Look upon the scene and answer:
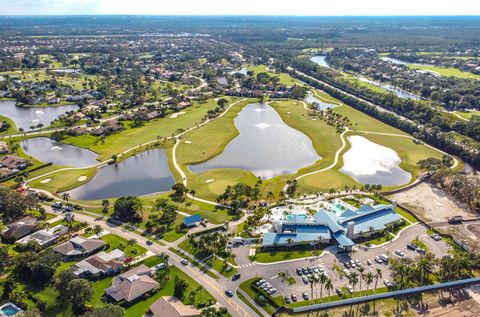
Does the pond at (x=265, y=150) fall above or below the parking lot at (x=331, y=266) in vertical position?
above

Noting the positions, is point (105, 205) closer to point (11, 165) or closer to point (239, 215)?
point (239, 215)

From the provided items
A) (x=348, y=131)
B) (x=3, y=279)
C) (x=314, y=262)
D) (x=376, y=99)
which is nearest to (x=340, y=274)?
(x=314, y=262)

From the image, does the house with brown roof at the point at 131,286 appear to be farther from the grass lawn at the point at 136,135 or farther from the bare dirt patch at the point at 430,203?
the grass lawn at the point at 136,135

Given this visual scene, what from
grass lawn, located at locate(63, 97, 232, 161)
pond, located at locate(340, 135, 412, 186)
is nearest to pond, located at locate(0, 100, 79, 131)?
grass lawn, located at locate(63, 97, 232, 161)

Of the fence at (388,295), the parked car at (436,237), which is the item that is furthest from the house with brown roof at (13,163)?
the parked car at (436,237)

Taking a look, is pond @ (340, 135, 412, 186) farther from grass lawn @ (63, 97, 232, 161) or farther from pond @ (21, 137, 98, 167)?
pond @ (21, 137, 98, 167)

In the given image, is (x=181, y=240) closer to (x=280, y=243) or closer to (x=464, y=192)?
(x=280, y=243)

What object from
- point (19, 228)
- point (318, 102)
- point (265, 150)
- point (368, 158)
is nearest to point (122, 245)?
point (19, 228)
